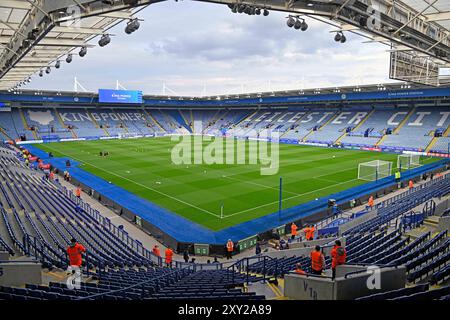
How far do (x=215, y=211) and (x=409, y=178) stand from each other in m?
19.0

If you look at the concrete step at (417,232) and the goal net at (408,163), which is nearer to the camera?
the concrete step at (417,232)

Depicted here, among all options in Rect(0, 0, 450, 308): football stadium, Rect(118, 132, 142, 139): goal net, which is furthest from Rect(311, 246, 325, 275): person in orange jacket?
Rect(118, 132, 142, 139): goal net

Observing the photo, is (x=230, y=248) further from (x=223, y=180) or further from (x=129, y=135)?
(x=129, y=135)

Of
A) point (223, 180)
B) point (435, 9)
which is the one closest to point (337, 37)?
point (435, 9)

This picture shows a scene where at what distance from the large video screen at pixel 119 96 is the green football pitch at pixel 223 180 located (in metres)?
24.8

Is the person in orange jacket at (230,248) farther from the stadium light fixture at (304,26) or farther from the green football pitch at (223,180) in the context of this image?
the stadium light fixture at (304,26)

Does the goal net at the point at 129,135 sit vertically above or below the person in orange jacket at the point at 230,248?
above

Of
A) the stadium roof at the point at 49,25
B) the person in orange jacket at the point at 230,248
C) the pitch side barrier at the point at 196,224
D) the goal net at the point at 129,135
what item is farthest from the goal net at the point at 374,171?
the goal net at the point at 129,135

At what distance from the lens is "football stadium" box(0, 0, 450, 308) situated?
7984 mm

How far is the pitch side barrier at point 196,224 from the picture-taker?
1792 cm

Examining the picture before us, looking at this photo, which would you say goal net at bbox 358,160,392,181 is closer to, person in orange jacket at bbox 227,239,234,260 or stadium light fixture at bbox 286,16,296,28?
person in orange jacket at bbox 227,239,234,260

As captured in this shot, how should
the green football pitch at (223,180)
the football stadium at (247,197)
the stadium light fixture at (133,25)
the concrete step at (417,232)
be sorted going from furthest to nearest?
the green football pitch at (223,180), the concrete step at (417,232), the stadium light fixture at (133,25), the football stadium at (247,197)

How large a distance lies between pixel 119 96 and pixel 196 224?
5646 cm

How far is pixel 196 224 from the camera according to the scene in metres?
20.1
